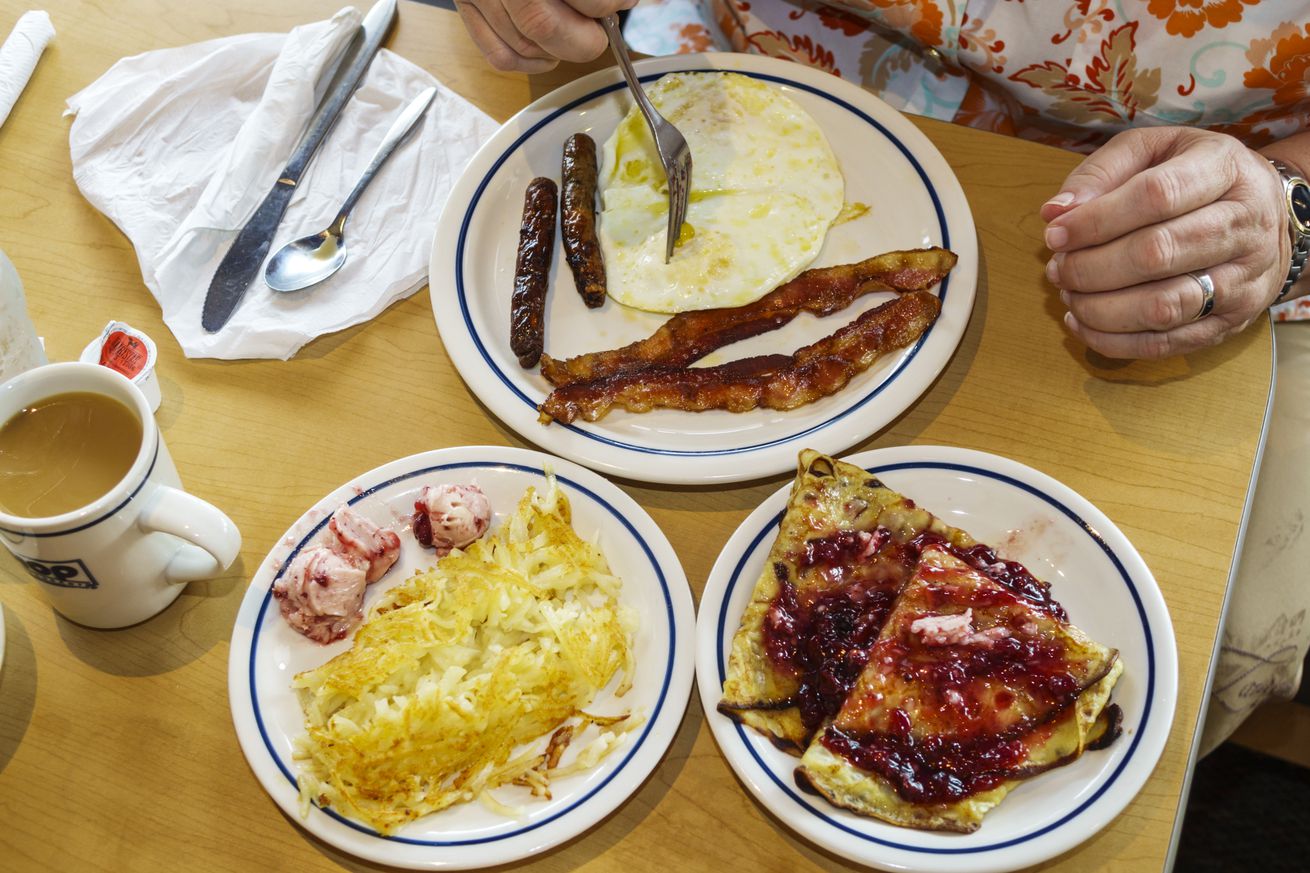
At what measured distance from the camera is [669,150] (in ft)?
6.81

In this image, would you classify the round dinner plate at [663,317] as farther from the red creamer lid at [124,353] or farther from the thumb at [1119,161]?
the red creamer lid at [124,353]

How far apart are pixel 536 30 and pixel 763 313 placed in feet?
2.26

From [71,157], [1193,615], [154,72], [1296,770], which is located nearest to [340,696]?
[1193,615]

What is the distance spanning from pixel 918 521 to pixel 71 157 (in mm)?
1943

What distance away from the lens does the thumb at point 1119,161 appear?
186 centimetres

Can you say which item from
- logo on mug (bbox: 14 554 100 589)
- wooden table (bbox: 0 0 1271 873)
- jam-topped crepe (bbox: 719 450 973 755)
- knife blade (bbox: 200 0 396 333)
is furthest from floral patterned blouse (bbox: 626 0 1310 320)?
logo on mug (bbox: 14 554 100 589)

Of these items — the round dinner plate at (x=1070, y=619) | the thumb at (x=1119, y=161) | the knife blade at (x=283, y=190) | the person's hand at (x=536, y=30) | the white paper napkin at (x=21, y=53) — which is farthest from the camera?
the white paper napkin at (x=21, y=53)

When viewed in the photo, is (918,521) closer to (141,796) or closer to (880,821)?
(880,821)

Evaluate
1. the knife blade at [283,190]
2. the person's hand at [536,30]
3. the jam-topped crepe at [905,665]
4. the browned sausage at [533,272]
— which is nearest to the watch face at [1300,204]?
the jam-topped crepe at [905,665]

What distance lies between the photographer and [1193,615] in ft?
5.45

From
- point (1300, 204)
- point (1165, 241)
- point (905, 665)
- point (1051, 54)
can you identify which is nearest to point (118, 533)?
point (905, 665)

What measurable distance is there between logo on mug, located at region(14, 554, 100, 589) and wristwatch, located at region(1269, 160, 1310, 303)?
2039 millimetres

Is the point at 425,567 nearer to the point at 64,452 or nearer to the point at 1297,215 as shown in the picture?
the point at 64,452

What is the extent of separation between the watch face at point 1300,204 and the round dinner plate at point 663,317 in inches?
21.7
